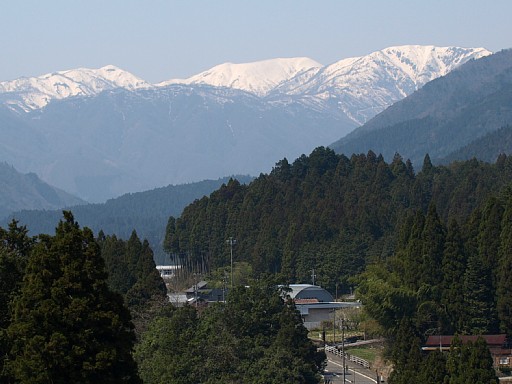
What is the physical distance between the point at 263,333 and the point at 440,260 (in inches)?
665

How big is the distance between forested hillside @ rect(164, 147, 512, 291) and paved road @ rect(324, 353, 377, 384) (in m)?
35.0

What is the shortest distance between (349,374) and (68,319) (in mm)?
36427

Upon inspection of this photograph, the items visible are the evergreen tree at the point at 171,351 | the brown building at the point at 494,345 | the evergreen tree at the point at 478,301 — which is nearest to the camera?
the evergreen tree at the point at 171,351

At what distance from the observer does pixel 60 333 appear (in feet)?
106

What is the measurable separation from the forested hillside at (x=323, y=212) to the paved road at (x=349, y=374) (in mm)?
35044

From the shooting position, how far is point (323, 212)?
4889 inches

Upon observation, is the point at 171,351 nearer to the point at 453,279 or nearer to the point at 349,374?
the point at 349,374

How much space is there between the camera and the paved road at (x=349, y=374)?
64500mm

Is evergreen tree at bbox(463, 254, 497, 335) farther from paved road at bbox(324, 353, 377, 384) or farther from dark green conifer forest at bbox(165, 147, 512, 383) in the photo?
paved road at bbox(324, 353, 377, 384)

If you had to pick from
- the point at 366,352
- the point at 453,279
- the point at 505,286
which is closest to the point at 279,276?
the point at 366,352

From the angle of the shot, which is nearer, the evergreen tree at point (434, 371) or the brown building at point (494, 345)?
the evergreen tree at point (434, 371)

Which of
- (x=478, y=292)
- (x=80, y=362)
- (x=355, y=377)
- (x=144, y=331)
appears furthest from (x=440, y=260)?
(x=80, y=362)

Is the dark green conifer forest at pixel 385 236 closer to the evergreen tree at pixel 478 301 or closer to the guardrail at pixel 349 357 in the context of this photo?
the evergreen tree at pixel 478 301

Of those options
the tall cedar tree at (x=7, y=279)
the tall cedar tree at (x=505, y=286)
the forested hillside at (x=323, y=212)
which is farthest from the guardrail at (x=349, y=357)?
the tall cedar tree at (x=7, y=279)
